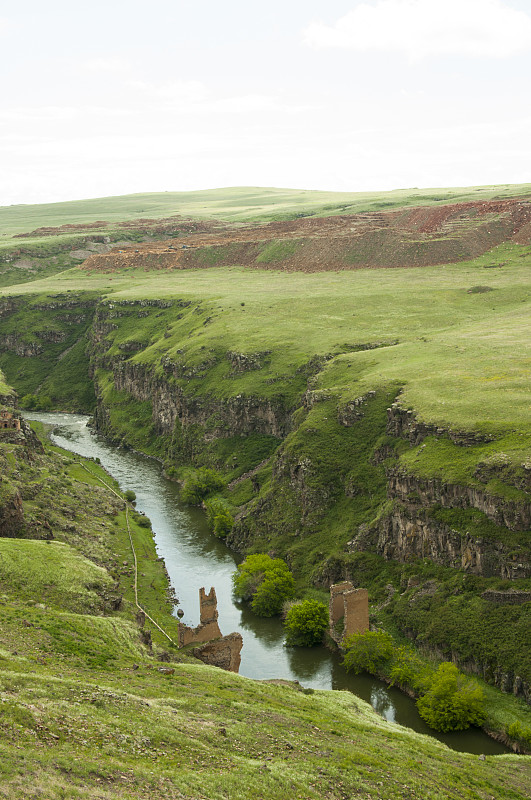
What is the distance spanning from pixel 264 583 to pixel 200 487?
39.4m

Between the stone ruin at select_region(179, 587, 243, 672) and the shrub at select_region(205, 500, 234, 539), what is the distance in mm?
36950

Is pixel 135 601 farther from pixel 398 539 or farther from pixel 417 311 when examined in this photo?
pixel 417 311

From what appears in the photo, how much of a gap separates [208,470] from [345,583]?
5339 cm

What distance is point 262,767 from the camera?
43.3 meters

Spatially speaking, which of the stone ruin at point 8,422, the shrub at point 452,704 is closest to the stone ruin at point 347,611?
the shrub at point 452,704

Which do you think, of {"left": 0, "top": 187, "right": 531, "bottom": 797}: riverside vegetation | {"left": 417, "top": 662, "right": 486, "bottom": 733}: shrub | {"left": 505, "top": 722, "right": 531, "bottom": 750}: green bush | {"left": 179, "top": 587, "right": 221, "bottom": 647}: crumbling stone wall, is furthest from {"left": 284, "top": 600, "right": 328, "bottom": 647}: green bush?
{"left": 505, "top": 722, "right": 531, "bottom": 750}: green bush

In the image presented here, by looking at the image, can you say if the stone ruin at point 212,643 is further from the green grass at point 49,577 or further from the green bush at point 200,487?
the green bush at point 200,487

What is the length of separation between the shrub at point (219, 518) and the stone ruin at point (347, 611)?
32712 millimetres

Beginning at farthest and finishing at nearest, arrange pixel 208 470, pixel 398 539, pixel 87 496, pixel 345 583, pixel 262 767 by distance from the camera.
Result: 1. pixel 208 470
2. pixel 87 496
3. pixel 398 539
4. pixel 345 583
5. pixel 262 767

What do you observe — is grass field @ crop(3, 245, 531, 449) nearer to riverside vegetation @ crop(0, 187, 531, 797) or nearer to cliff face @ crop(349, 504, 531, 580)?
riverside vegetation @ crop(0, 187, 531, 797)

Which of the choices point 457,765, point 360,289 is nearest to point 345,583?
point 457,765

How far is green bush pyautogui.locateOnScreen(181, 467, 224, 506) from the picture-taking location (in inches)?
5108

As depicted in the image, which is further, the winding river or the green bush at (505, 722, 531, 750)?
the winding river

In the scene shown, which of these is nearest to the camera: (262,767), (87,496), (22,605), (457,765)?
(262,767)
